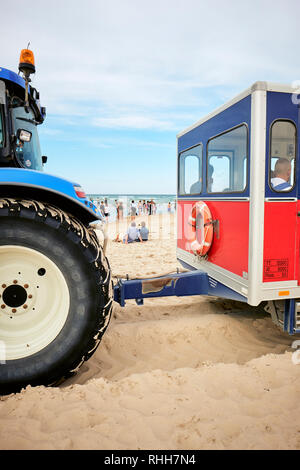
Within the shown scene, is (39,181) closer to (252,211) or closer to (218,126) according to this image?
(252,211)

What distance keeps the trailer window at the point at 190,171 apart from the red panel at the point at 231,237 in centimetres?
55

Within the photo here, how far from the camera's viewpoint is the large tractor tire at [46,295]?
2.18 metres

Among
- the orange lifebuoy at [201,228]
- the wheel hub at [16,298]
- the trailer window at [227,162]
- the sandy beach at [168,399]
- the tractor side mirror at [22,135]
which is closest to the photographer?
the sandy beach at [168,399]

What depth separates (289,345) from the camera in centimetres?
324

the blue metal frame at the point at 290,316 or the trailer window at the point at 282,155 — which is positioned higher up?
the trailer window at the point at 282,155

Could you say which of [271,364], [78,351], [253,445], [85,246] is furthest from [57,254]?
[271,364]

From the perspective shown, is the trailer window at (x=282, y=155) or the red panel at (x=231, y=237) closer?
the trailer window at (x=282, y=155)

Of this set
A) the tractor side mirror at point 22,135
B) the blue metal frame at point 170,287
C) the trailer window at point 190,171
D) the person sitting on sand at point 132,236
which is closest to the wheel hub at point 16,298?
the blue metal frame at point 170,287

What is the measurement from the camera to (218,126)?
3484 mm

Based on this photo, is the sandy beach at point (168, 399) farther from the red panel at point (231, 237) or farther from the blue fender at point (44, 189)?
the blue fender at point (44, 189)

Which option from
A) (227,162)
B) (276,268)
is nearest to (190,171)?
(227,162)

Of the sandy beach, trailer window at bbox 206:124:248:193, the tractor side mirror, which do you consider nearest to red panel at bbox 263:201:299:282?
trailer window at bbox 206:124:248:193

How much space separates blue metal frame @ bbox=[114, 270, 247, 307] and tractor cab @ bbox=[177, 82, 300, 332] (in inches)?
4.5

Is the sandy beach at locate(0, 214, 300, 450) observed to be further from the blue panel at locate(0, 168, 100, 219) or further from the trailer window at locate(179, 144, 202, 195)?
the trailer window at locate(179, 144, 202, 195)
